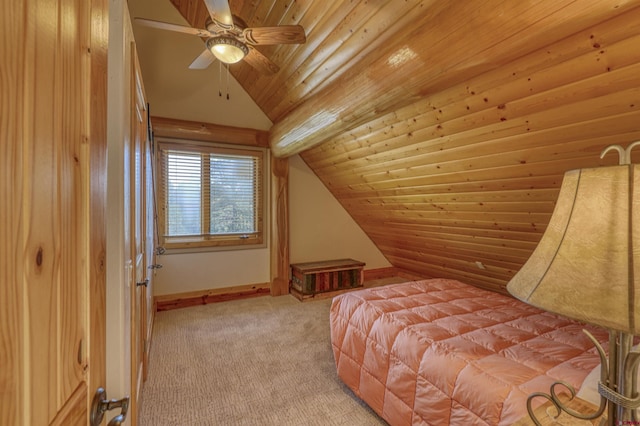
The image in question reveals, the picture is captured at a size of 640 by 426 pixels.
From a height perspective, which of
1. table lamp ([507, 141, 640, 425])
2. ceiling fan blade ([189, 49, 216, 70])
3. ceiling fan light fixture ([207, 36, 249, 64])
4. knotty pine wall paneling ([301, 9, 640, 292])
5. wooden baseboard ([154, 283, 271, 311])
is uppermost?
ceiling fan blade ([189, 49, 216, 70])

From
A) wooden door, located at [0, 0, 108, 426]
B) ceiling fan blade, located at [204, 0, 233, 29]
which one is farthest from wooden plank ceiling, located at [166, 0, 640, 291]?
wooden door, located at [0, 0, 108, 426]

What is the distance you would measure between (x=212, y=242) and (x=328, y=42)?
278 centimetres

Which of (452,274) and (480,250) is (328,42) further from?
(452,274)

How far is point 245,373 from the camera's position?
2.32 meters

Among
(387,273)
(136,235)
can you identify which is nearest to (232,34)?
(136,235)

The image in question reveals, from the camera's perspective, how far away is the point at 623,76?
1.41 m

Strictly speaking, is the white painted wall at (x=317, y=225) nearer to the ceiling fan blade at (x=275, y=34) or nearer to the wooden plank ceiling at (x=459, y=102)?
the wooden plank ceiling at (x=459, y=102)

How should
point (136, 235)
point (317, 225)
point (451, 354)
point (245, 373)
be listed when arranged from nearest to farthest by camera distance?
point (451, 354)
point (136, 235)
point (245, 373)
point (317, 225)

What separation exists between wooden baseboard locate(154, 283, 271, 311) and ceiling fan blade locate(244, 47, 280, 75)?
286cm

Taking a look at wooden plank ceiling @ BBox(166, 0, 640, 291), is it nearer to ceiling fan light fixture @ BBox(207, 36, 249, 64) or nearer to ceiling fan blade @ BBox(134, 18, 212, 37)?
ceiling fan light fixture @ BBox(207, 36, 249, 64)

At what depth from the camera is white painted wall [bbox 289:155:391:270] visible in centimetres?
454

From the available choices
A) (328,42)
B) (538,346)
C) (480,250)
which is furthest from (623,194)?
(480,250)

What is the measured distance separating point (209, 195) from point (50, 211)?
3.70m

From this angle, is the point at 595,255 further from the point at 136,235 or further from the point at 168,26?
the point at 168,26
